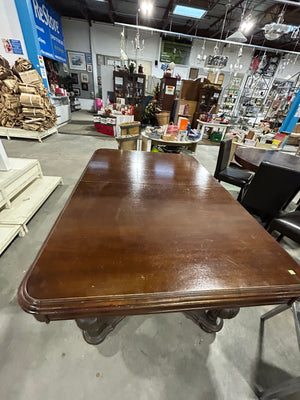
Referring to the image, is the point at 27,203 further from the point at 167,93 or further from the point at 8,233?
the point at 167,93

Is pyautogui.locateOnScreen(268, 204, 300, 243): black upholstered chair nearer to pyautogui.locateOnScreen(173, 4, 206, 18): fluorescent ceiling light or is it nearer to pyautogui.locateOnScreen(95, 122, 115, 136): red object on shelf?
pyautogui.locateOnScreen(95, 122, 115, 136): red object on shelf

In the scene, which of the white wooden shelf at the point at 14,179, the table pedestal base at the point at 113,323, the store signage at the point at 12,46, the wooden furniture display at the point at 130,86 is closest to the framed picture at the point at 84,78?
the wooden furniture display at the point at 130,86

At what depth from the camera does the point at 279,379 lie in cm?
103

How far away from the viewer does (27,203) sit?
2.03m

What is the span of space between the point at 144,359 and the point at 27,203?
78.8 inches

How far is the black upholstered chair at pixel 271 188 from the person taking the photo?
5.38 feet

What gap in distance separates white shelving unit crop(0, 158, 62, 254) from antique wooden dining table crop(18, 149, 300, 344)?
3.92 feet

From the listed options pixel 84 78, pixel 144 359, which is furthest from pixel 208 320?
pixel 84 78

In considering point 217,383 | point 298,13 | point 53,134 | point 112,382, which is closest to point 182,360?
point 217,383

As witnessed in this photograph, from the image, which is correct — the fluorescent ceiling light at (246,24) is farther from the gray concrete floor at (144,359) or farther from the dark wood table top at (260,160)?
the gray concrete floor at (144,359)

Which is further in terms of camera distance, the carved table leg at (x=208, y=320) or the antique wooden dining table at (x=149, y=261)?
the carved table leg at (x=208, y=320)

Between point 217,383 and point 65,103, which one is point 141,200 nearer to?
point 217,383

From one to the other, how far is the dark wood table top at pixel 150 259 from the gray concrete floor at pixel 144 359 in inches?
30.9

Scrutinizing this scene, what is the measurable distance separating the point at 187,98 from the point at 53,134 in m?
4.94
